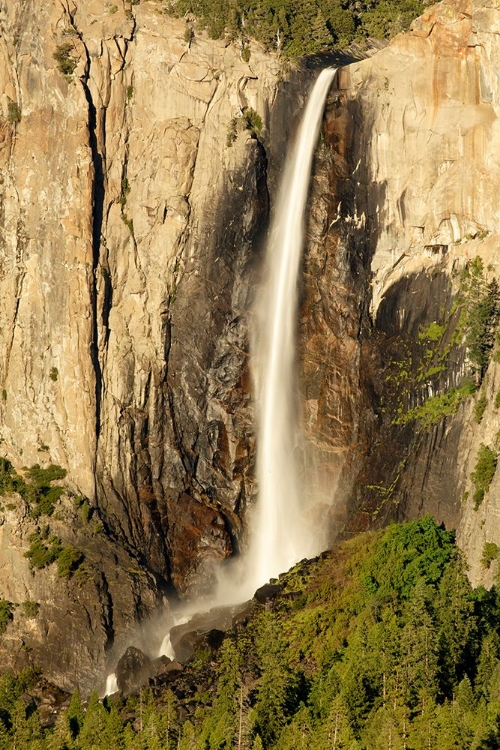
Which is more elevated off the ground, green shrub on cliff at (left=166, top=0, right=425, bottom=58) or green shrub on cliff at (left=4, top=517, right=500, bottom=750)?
green shrub on cliff at (left=166, top=0, right=425, bottom=58)

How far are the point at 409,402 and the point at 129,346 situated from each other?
1322 centimetres

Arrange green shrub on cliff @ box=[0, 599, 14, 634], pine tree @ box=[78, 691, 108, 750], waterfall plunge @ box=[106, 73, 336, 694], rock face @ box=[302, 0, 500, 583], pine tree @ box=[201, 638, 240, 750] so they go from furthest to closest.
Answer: waterfall plunge @ box=[106, 73, 336, 694], green shrub on cliff @ box=[0, 599, 14, 634], rock face @ box=[302, 0, 500, 583], pine tree @ box=[78, 691, 108, 750], pine tree @ box=[201, 638, 240, 750]

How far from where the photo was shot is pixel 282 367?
2874 inches

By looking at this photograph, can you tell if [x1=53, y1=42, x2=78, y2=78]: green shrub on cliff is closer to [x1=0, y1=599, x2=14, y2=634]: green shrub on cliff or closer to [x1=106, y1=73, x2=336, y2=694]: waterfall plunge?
[x1=106, y1=73, x2=336, y2=694]: waterfall plunge

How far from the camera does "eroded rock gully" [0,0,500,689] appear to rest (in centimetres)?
6975

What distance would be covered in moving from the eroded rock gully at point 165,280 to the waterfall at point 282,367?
0.63 m

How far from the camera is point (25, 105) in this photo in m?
73.8

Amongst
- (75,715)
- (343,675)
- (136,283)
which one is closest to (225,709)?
(343,675)

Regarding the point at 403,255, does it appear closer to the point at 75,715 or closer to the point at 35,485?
the point at 35,485

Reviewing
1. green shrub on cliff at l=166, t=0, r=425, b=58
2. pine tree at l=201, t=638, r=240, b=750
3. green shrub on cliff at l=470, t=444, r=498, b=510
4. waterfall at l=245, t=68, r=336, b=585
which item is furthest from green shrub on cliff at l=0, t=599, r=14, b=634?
green shrub on cliff at l=166, t=0, r=425, b=58

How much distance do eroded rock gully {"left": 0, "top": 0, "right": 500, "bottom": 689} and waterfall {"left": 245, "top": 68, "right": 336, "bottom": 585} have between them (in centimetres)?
63

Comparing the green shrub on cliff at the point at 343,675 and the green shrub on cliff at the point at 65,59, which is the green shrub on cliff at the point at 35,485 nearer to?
the green shrub on cliff at the point at 343,675

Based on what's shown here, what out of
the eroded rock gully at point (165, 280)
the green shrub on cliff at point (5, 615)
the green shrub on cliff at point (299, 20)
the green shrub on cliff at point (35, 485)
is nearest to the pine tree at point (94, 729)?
the eroded rock gully at point (165, 280)

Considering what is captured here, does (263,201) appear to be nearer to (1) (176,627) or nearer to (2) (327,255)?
(2) (327,255)
